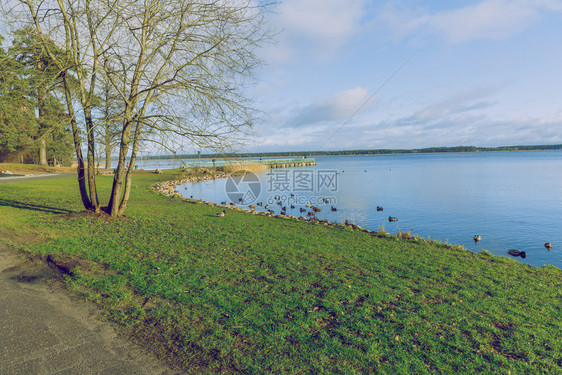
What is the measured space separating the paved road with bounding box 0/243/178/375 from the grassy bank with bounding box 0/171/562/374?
0.92 feet

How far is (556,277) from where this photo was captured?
27.6 ft

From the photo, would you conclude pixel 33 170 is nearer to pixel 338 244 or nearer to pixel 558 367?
pixel 338 244

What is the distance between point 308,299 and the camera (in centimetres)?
600

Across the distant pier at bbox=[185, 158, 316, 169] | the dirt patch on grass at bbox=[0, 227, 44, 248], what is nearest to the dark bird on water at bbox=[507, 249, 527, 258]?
the distant pier at bbox=[185, 158, 316, 169]

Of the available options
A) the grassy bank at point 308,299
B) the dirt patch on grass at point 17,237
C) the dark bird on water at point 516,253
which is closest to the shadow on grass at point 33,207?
the grassy bank at point 308,299

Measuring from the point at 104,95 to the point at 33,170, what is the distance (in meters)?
37.5

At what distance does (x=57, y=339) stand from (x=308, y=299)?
4353 mm

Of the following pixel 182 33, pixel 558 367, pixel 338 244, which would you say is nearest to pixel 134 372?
pixel 558 367

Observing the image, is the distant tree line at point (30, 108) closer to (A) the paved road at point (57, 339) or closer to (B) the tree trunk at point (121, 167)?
(B) the tree trunk at point (121, 167)

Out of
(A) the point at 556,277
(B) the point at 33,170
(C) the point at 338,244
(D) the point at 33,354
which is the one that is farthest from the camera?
(B) the point at 33,170

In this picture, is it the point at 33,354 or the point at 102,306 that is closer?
the point at 33,354

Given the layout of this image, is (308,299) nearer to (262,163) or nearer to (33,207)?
(33,207)

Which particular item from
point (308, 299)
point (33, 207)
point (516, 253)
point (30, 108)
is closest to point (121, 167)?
point (33, 207)

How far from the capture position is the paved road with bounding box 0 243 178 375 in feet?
12.7
